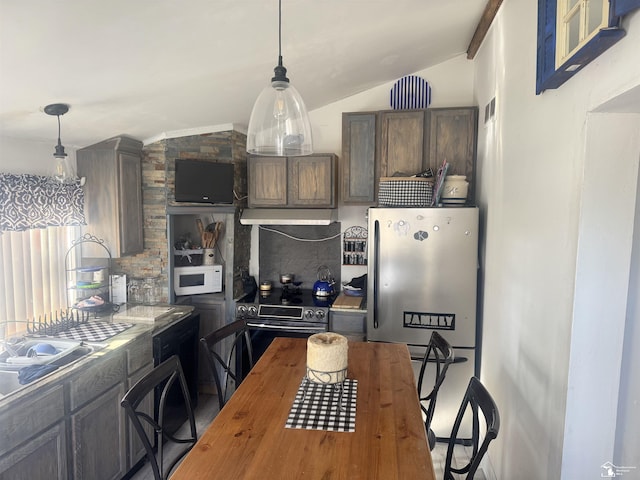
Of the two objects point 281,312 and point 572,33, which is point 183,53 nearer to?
point 572,33

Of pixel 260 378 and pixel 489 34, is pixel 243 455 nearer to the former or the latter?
pixel 260 378

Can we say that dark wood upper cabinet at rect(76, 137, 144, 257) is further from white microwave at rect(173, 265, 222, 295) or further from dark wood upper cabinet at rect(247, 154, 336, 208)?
dark wood upper cabinet at rect(247, 154, 336, 208)

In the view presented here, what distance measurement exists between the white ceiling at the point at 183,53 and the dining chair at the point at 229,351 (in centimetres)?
149

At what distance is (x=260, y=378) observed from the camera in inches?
77.0

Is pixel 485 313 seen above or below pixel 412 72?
below

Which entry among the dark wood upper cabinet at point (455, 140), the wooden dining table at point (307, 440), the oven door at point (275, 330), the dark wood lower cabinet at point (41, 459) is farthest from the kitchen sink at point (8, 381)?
the dark wood upper cabinet at point (455, 140)

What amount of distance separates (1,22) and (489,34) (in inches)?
111

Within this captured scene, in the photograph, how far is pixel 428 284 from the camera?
297 cm

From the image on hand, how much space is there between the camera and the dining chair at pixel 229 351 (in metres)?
2.17

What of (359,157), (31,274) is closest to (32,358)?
(31,274)

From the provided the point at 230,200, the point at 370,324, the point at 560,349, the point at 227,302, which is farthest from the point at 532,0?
the point at 227,302

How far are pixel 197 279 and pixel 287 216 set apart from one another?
1.00m

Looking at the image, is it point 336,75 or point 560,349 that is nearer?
point 560,349

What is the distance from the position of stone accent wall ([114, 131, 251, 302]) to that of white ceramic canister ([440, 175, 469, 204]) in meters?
1.78
